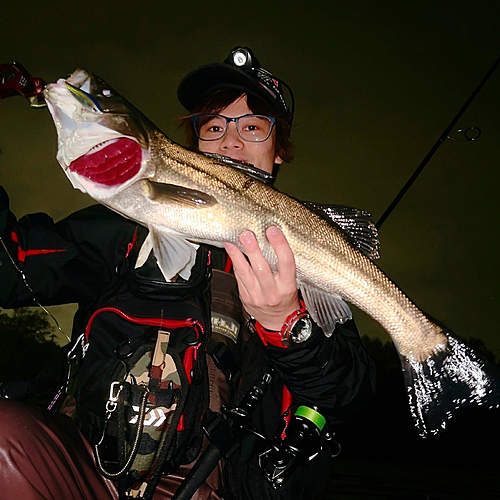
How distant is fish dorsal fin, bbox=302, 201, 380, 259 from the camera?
309cm

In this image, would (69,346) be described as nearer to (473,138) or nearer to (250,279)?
(250,279)

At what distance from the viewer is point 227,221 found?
2.64 meters

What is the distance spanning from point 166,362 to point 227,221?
2.72ft

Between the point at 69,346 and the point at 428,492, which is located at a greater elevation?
the point at 69,346

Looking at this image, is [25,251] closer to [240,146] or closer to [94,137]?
[94,137]

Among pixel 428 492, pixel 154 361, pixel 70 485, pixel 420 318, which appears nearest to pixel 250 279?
pixel 154 361

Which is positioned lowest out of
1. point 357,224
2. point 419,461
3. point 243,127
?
point 419,461

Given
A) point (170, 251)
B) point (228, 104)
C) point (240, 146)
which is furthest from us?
point (228, 104)

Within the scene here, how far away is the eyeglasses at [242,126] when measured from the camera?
384 centimetres

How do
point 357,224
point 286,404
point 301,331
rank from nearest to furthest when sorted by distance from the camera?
1. point 301,331
2. point 357,224
3. point 286,404

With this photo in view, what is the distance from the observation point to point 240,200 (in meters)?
2.66

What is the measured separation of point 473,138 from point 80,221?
18.8 ft

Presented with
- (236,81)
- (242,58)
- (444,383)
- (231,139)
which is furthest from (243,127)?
(444,383)

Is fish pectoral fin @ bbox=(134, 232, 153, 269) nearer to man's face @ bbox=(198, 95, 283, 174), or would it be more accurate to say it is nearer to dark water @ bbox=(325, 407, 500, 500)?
man's face @ bbox=(198, 95, 283, 174)
